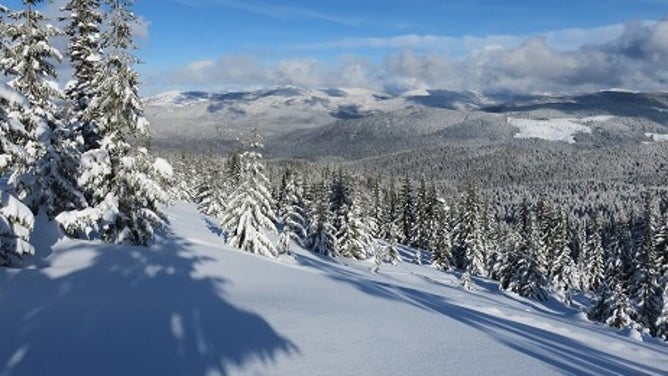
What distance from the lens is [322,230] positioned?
5709cm

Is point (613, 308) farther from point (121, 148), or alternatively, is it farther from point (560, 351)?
point (121, 148)

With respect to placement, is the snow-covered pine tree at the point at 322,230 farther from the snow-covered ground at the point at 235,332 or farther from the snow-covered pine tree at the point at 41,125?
the snow-covered ground at the point at 235,332

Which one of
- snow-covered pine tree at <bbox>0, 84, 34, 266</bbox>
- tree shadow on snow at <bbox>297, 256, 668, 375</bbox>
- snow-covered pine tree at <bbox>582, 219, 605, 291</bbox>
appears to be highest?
snow-covered pine tree at <bbox>0, 84, 34, 266</bbox>

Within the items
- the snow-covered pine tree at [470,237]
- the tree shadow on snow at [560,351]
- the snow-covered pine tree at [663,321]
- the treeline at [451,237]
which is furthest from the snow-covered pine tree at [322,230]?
the tree shadow on snow at [560,351]

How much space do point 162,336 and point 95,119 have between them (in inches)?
594

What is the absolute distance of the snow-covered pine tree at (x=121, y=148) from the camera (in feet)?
68.7

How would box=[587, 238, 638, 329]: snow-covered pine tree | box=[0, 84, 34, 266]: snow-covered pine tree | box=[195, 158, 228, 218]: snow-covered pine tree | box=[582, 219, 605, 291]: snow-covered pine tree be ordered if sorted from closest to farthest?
1. box=[0, 84, 34, 266]: snow-covered pine tree
2. box=[587, 238, 638, 329]: snow-covered pine tree
3. box=[195, 158, 228, 218]: snow-covered pine tree
4. box=[582, 219, 605, 291]: snow-covered pine tree

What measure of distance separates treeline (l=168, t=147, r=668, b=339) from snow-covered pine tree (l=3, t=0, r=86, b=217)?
1378 centimetres

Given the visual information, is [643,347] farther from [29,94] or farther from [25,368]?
[29,94]

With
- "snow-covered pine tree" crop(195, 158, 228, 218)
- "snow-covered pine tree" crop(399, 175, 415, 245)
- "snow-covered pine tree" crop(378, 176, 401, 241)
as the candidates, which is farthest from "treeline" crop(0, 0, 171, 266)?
"snow-covered pine tree" crop(399, 175, 415, 245)

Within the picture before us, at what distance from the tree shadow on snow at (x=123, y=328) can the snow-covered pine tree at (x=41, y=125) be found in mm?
6463

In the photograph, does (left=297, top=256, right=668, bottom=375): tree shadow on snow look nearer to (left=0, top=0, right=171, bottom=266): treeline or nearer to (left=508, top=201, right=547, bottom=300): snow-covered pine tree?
(left=0, top=0, right=171, bottom=266): treeline

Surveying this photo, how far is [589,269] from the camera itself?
3462 inches

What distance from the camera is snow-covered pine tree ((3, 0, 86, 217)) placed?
1845cm
